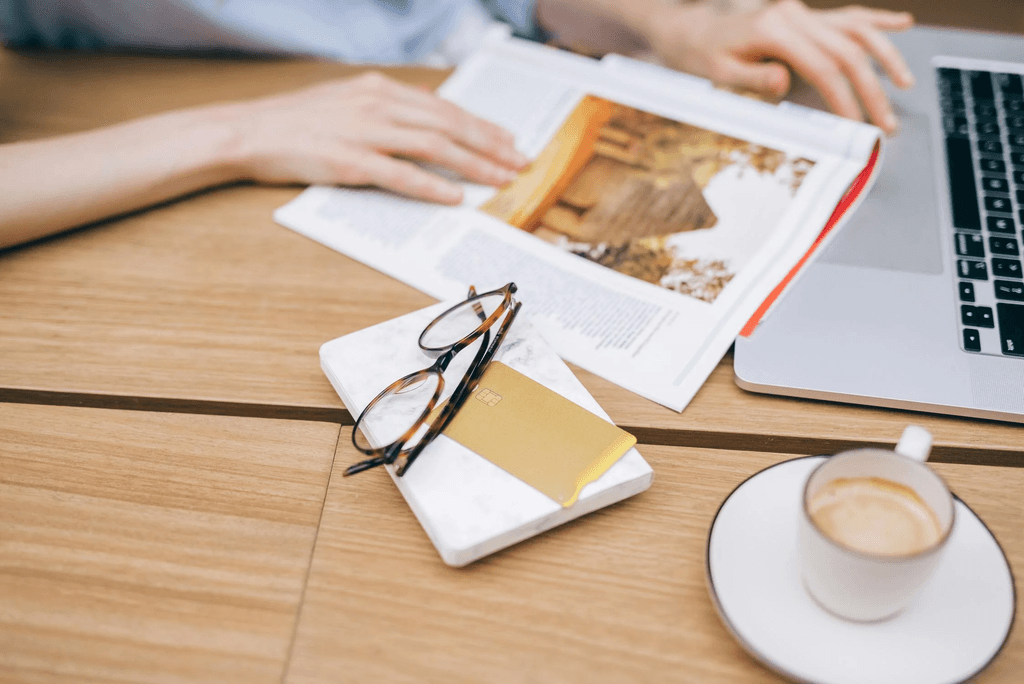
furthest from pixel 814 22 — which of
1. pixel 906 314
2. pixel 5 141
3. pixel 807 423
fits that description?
pixel 5 141

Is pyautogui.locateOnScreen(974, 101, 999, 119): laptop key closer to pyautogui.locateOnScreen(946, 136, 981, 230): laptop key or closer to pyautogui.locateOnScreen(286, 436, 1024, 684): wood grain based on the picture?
pyautogui.locateOnScreen(946, 136, 981, 230): laptop key

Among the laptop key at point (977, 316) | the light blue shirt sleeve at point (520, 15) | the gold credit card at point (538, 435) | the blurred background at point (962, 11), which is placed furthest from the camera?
the blurred background at point (962, 11)

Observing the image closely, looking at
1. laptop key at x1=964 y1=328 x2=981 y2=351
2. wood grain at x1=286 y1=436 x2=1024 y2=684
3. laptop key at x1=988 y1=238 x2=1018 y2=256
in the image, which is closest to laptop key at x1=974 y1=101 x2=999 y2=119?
laptop key at x1=988 y1=238 x2=1018 y2=256

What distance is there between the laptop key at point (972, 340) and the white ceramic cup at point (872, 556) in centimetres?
20

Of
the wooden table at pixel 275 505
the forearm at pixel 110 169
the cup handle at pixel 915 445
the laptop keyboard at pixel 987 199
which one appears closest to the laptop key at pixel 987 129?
the laptop keyboard at pixel 987 199

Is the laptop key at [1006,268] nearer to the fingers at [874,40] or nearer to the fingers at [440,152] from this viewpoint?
the fingers at [874,40]

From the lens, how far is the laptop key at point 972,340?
54cm

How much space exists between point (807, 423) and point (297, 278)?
0.43m

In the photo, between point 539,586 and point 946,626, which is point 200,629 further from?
point 946,626

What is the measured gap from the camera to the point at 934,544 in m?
0.35

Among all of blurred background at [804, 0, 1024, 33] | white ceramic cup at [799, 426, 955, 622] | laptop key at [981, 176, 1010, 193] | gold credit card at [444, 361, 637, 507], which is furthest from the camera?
blurred background at [804, 0, 1024, 33]

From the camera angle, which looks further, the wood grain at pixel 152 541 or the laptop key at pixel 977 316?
the laptop key at pixel 977 316

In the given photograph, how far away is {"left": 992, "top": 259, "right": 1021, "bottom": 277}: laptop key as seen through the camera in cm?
59

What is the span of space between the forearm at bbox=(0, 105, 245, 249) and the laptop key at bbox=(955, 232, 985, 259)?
25.7 inches
